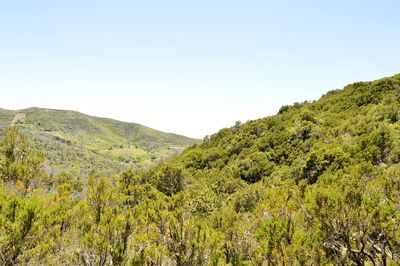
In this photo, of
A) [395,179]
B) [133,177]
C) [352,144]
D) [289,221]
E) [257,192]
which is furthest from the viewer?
[133,177]

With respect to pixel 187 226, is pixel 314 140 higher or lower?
higher

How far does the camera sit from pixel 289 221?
13930mm

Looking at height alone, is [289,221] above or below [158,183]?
above

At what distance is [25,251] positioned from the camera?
1199cm

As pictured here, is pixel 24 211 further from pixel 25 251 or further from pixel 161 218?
pixel 161 218

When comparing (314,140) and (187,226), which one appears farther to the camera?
(314,140)

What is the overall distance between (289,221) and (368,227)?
118 inches

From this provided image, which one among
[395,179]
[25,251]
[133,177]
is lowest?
[133,177]

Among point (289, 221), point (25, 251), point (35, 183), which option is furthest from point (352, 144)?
point (25, 251)

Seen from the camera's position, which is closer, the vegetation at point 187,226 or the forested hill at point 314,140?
the vegetation at point 187,226

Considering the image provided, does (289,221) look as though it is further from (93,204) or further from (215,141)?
(215,141)

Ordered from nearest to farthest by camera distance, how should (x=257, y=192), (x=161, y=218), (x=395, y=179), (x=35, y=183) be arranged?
(x=161, y=218) → (x=395, y=179) → (x=35, y=183) → (x=257, y=192)

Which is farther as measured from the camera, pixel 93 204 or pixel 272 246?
pixel 93 204

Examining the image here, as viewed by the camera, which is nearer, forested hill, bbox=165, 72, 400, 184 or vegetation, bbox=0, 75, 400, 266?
vegetation, bbox=0, 75, 400, 266
